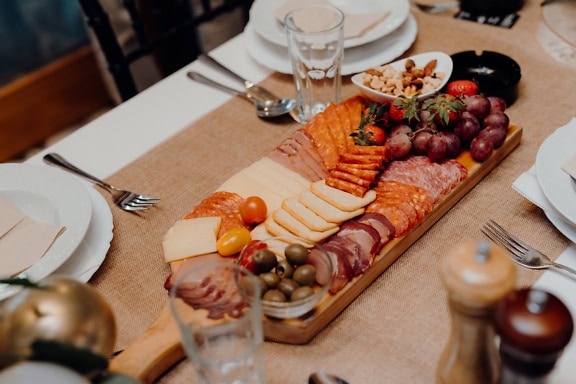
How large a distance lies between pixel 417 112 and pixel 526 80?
0.38 meters

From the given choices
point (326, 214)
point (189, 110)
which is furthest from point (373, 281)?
point (189, 110)

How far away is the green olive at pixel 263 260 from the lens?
92cm

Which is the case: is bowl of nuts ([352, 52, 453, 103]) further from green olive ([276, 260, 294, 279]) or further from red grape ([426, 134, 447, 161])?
green olive ([276, 260, 294, 279])

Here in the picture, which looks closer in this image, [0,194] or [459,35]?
[0,194]

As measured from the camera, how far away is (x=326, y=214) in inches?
41.4

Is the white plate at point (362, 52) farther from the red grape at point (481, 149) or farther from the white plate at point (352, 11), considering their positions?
the red grape at point (481, 149)

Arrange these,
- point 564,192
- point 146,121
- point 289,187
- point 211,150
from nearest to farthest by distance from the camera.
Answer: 1. point 564,192
2. point 289,187
3. point 211,150
4. point 146,121

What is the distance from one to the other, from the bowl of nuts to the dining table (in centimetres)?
13

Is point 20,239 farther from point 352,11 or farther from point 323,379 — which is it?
point 352,11

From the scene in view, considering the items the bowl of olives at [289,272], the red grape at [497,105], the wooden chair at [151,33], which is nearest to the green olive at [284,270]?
the bowl of olives at [289,272]

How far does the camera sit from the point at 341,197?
1.09 meters

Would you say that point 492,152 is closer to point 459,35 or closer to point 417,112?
point 417,112

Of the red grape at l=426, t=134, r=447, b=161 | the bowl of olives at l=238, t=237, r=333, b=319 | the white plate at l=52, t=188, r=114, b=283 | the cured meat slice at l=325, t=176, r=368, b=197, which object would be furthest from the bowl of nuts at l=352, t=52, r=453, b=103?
the white plate at l=52, t=188, r=114, b=283

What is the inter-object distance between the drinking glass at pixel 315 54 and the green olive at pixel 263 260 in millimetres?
537
